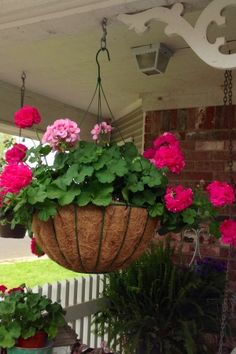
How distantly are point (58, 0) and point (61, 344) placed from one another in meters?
1.37

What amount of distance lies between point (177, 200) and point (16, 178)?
0.49m

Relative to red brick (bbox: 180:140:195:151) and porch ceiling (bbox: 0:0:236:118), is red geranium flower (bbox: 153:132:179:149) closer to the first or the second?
porch ceiling (bbox: 0:0:236:118)

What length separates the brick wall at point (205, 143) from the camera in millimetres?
3084

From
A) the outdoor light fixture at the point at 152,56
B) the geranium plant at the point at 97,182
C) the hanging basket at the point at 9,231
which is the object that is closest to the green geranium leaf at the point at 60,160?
the geranium plant at the point at 97,182

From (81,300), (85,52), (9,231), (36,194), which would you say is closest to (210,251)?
(81,300)

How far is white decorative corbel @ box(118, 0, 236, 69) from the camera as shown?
1.38 m

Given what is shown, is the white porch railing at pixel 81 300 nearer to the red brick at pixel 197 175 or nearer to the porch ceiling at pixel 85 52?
the red brick at pixel 197 175

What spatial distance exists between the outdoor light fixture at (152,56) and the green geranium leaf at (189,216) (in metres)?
1.23

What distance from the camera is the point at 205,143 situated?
3.18 m

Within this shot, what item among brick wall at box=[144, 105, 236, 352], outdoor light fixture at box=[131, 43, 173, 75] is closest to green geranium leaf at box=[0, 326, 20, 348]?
outdoor light fixture at box=[131, 43, 173, 75]

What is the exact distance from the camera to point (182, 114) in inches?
130

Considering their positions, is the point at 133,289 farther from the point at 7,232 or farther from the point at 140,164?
the point at 140,164

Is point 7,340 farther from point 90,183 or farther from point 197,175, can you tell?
point 197,175

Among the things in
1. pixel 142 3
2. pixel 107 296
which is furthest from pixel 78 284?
pixel 142 3
